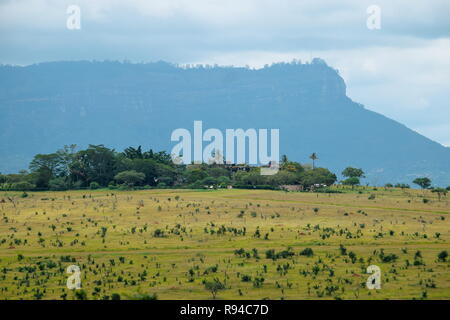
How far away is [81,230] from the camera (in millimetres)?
80562

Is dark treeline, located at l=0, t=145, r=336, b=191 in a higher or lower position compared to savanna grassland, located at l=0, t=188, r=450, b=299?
higher

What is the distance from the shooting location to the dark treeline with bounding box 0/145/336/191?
142 metres

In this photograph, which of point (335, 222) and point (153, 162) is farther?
point (153, 162)

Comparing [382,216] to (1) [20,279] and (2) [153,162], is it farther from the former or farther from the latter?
(2) [153,162]

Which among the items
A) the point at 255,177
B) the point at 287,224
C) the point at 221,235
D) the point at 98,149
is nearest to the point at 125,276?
the point at 221,235

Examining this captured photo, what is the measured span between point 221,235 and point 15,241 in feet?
63.6

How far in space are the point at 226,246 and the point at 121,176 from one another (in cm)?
7338

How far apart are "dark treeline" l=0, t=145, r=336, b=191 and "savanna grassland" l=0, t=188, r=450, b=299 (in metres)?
25.9

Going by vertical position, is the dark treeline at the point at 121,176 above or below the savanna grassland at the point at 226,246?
above

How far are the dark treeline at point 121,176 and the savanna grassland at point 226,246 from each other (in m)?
25.9

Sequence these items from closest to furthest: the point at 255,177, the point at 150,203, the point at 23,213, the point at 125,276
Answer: the point at 125,276 → the point at 23,213 → the point at 150,203 → the point at 255,177

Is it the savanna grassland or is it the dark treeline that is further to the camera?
the dark treeline

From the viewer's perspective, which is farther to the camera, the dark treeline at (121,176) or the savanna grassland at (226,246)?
the dark treeline at (121,176)

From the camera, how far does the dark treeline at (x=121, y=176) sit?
14162cm
